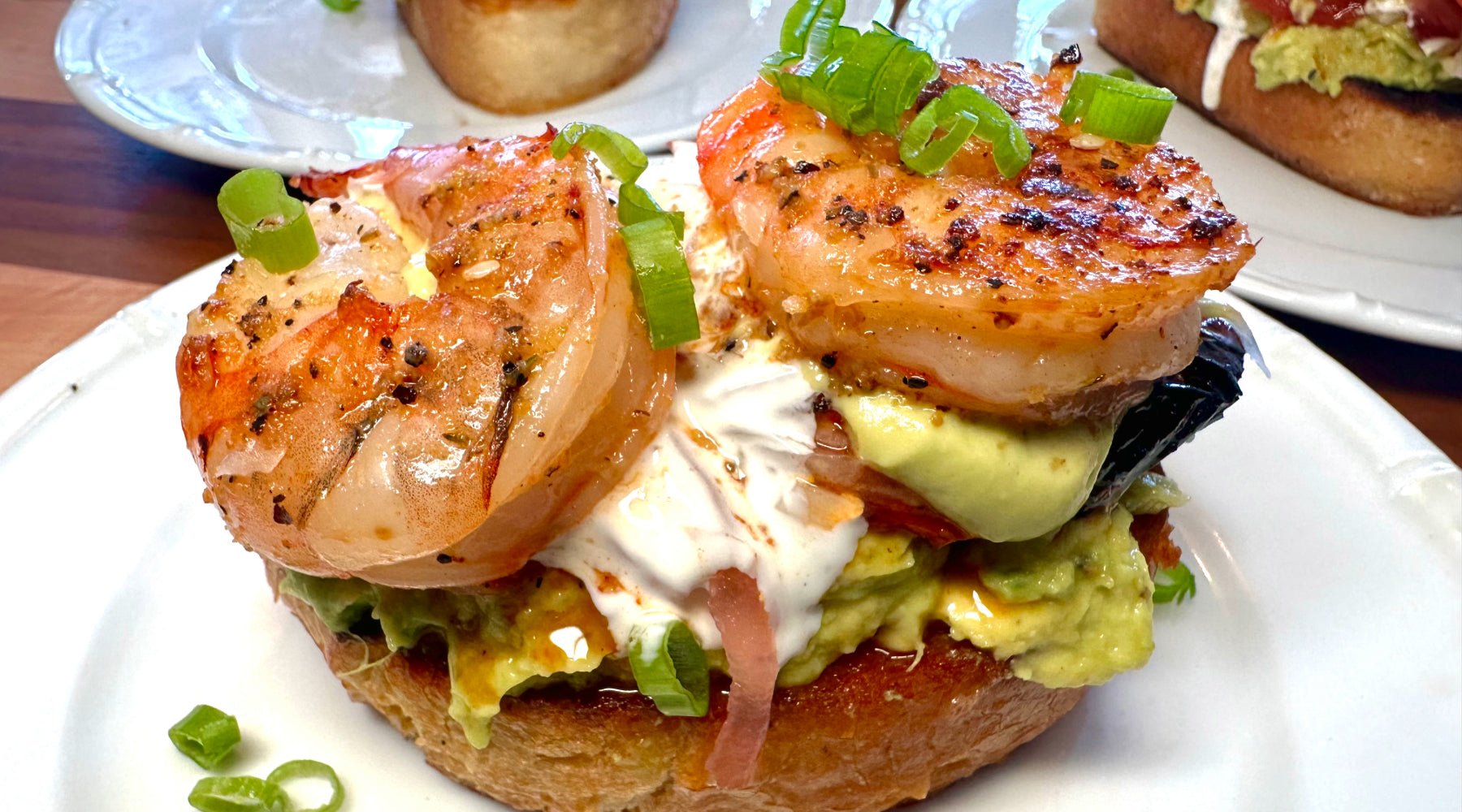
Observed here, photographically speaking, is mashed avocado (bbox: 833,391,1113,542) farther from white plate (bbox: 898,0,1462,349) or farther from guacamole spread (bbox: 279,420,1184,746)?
white plate (bbox: 898,0,1462,349)

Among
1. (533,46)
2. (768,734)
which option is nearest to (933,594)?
(768,734)

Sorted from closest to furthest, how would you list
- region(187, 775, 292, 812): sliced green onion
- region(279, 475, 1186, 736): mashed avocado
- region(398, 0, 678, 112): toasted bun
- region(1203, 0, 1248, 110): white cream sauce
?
region(279, 475, 1186, 736): mashed avocado < region(187, 775, 292, 812): sliced green onion < region(1203, 0, 1248, 110): white cream sauce < region(398, 0, 678, 112): toasted bun

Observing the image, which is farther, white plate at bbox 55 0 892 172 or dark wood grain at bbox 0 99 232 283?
white plate at bbox 55 0 892 172

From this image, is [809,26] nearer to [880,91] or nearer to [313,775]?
[880,91]

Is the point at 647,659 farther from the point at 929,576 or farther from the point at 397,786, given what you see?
the point at 397,786

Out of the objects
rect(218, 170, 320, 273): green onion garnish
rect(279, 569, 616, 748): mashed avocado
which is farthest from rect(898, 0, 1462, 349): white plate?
rect(218, 170, 320, 273): green onion garnish

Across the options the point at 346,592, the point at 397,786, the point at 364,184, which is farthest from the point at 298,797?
the point at 364,184

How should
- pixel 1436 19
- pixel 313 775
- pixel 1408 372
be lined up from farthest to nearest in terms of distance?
pixel 1436 19 → pixel 1408 372 → pixel 313 775

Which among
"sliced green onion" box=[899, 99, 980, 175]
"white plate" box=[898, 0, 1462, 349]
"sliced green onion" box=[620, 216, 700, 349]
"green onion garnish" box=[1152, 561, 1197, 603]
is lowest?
"white plate" box=[898, 0, 1462, 349]
